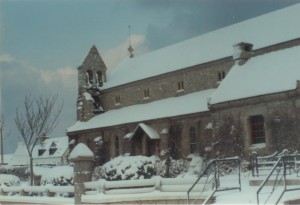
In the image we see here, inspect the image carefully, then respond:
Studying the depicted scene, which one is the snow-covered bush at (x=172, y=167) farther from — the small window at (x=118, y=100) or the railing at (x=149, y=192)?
the railing at (x=149, y=192)

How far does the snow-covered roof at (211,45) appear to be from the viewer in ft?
89.0

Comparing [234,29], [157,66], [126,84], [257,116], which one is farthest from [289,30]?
[126,84]

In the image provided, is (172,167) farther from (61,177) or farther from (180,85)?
(61,177)

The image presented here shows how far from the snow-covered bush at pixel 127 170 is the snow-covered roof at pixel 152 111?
6.51 m

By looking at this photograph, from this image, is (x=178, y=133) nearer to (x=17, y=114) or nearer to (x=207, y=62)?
(x=207, y=62)

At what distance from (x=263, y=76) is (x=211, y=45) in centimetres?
970

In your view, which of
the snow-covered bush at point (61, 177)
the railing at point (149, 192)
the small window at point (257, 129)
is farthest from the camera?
the small window at point (257, 129)

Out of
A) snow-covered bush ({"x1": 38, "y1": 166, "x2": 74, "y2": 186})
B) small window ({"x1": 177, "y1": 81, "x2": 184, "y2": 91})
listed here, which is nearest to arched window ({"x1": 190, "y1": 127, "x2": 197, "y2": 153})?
small window ({"x1": 177, "y1": 81, "x2": 184, "y2": 91})

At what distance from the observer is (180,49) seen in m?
34.4

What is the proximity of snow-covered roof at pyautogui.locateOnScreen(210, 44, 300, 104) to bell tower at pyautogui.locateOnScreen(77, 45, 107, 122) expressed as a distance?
54.3ft

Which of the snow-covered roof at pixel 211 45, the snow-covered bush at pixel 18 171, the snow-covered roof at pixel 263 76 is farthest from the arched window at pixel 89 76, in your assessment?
the snow-covered roof at pixel 263 76

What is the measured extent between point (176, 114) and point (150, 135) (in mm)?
2427

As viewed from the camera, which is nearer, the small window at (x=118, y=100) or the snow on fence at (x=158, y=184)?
the snow on fence at (x=158, y=184)

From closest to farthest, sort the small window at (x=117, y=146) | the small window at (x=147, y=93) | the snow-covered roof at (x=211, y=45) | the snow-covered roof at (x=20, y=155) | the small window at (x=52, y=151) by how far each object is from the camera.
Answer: the snow-covered roof at (x=211, y=45) → the small window at (x=117, y=146) → the small window at (x=147, y=93) → the snow-covered roof at (x=20, y=155) → the small window at (x=52, y=151)
